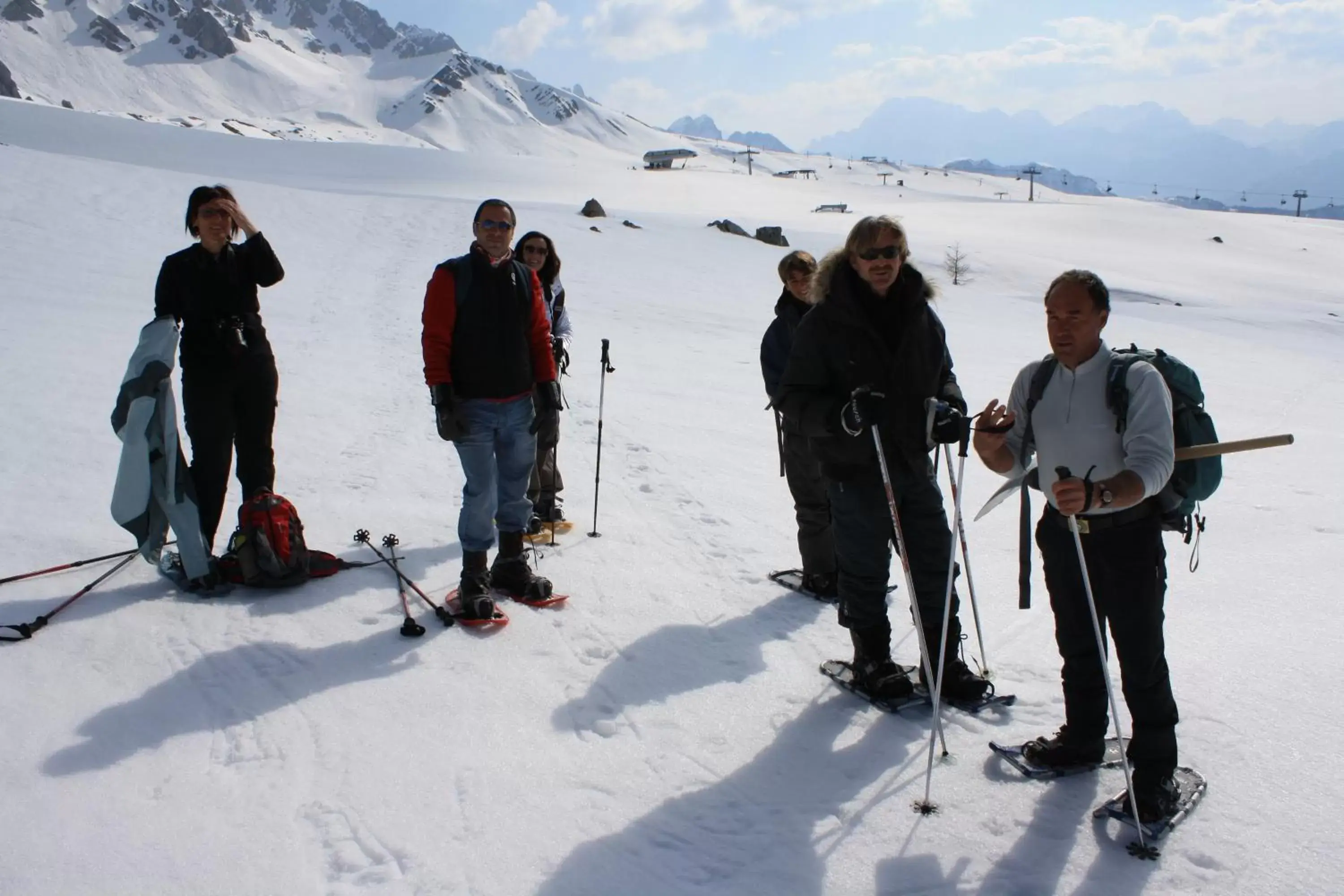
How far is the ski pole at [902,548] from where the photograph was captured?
3.60 metres

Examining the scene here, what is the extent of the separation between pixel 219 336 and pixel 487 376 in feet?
4.93

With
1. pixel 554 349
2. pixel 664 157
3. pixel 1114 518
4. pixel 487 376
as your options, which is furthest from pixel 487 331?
pixel 664 157

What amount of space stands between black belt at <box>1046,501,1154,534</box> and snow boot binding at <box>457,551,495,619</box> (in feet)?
9.27

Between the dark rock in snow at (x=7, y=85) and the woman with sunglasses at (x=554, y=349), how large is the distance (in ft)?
493

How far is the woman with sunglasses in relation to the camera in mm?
5906

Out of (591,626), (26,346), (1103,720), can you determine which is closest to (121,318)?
(26,346)

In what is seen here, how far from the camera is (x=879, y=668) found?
13.3ft

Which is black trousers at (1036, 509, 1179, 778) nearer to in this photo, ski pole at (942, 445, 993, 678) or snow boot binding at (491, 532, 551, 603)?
ski pole at (942, 445, 993, 678)

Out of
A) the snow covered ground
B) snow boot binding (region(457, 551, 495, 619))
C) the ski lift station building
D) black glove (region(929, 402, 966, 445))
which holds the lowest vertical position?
the snow covered ground

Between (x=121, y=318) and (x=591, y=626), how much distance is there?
9.96 m

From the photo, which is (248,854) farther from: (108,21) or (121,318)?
(108,21)

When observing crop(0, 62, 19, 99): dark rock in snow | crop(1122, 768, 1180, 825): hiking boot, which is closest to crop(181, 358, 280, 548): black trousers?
crop(1122, 768, 1180, 825): hiking boot

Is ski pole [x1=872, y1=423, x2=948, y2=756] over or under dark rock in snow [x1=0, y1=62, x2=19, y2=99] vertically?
under

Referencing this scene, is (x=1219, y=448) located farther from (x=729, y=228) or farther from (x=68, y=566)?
(x=729, y=228)
